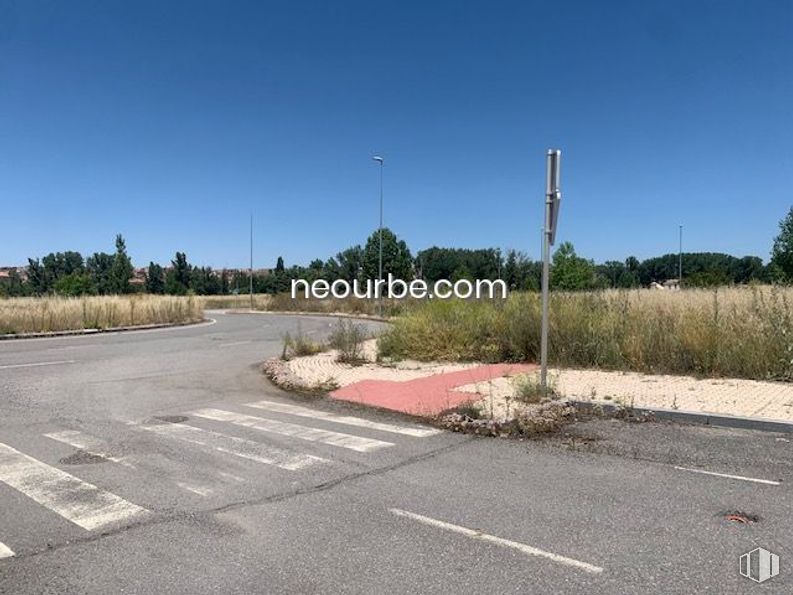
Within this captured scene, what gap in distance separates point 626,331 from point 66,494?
10.6 m

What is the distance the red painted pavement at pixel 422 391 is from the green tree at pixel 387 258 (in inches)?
1774

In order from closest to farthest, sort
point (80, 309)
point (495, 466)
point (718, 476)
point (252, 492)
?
point (252, 492) < point (718, 476) < point (495, 466) < point (80, 309)

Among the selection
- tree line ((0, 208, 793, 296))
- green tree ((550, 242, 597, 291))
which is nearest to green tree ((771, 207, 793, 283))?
tree line ((0, 208, 793, 296))

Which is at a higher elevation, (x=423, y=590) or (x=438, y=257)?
(x=438, y=257)

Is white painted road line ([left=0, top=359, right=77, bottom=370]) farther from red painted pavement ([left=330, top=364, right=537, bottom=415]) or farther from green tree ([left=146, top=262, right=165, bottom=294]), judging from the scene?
green tree ([left=146, top=262, right=165, bottom=294])

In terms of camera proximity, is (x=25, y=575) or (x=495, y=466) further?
→ (x=495, y=466)

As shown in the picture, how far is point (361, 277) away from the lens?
207 feet

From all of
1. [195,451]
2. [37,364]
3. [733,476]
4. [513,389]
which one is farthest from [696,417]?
[37,364]

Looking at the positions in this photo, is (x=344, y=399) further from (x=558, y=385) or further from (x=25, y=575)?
(x=25, y=575)

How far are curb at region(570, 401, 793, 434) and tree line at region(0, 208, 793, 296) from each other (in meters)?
35.9

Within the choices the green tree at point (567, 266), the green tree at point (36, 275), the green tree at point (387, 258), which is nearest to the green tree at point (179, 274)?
Answer: the green tree at point (36, 275)

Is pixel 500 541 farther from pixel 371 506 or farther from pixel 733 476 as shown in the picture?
pixel 733 476

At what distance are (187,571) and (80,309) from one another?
28.7m

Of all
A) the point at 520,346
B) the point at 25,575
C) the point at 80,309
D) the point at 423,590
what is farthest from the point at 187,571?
the point at 80,309
